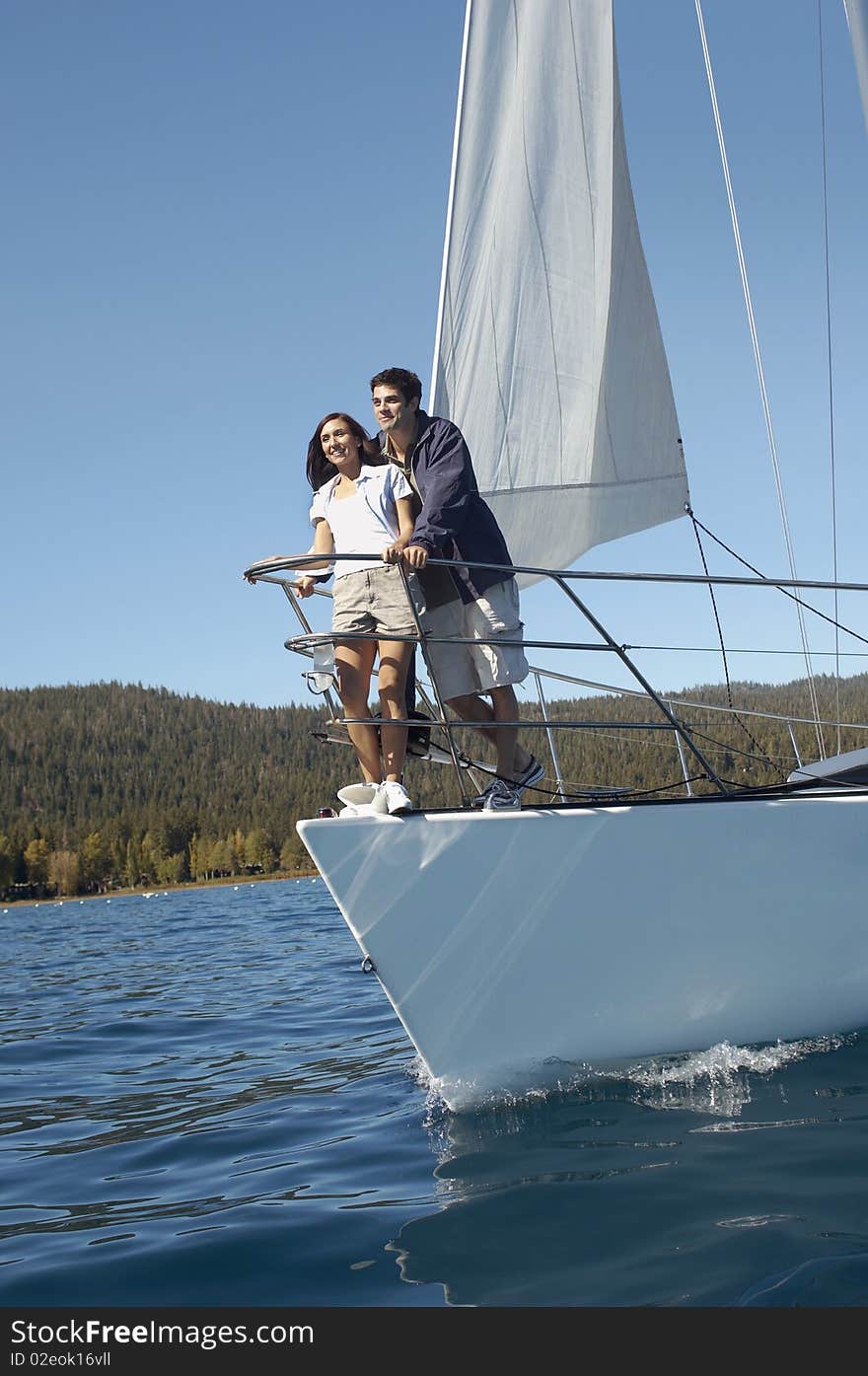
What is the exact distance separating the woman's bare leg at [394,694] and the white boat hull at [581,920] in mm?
410

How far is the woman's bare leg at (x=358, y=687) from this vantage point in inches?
178

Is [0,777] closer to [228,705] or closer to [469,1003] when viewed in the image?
[228,705]

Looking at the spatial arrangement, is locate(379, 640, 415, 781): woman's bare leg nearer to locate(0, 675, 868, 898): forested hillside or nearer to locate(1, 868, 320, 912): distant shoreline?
locate(0, 675, 868, 898): forested hillside

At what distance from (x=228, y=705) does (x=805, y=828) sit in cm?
11492

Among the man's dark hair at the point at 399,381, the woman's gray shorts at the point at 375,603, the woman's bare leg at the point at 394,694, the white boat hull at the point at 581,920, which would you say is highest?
the man's dark hair at the point at 399,381

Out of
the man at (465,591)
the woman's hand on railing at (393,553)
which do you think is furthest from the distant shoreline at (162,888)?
the woman's hand on railing at (393,553)

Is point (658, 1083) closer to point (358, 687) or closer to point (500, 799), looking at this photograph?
point (500, 799)

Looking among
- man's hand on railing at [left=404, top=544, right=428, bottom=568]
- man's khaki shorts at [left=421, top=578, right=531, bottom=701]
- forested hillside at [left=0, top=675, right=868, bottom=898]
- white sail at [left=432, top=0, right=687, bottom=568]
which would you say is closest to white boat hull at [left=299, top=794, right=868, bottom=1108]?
man's khaki shorts at [left=421, top=578, right=531, bottom=701]

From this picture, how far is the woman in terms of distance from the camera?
4.45 meters

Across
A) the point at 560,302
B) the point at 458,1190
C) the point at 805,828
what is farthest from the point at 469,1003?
the point at 560,302

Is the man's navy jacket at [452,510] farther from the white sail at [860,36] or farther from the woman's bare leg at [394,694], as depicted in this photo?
the white sail at [860,36]

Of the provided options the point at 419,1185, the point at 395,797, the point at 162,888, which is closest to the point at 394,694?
the point at 395,797

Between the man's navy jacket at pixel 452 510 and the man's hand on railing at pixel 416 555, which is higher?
the man's navy jacket at pixel 452 510

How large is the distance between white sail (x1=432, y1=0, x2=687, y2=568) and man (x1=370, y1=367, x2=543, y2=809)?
4.23 ft
